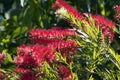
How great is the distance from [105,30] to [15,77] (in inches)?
13.3

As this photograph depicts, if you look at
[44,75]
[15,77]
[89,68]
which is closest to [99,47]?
[89,68]

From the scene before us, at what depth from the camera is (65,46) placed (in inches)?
53.2

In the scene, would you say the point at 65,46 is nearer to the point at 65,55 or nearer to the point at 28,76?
the point at 65,55

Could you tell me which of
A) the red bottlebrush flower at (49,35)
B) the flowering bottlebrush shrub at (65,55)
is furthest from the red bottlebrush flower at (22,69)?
the red bottlebrush flower at (49,35)

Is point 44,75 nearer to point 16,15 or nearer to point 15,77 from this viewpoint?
point 15,77

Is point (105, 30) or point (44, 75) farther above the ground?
point (105, 30)

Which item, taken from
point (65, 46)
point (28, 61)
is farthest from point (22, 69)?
point (65, 46)

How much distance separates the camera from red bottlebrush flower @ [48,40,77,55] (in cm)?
135

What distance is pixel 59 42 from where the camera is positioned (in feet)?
4.47

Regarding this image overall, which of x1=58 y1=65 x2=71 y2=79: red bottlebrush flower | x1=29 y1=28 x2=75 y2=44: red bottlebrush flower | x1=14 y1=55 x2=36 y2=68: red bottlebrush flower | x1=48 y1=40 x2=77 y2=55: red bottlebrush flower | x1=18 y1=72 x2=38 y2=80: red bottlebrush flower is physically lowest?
x1=18 y1=72 x2=38 y2=80: red bottlebrush flower

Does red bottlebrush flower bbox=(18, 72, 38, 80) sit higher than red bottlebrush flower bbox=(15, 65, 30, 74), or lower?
lower

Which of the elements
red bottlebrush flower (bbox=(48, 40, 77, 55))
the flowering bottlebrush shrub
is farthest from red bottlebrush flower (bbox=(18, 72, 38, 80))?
red bottlebrush flower (bbox=(48, 40, 77, 55))

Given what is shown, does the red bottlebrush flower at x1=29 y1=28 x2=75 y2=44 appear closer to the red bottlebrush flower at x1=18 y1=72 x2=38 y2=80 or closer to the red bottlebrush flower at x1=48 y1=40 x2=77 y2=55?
the red bottlebrush flower at x1=48 y1=40 x2=77 y2=55

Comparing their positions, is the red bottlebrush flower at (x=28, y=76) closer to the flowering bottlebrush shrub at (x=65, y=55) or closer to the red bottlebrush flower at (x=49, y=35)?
the flowering bottlebrush shrub at (x=65, y=55)
